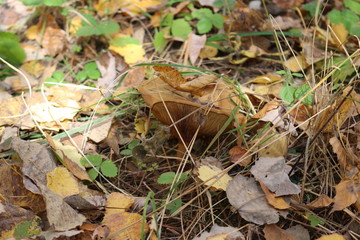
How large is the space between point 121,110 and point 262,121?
2.46ft

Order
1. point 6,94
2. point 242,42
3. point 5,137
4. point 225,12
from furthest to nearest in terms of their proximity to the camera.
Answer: point 225,12 → point 242,42 → point 6,94 → point 5,137

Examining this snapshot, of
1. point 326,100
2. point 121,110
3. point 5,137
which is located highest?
point 326,100

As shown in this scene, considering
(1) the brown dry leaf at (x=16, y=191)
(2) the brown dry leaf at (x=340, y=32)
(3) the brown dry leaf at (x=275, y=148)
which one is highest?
(2) the brown dry leaf at (x=340, y=32)

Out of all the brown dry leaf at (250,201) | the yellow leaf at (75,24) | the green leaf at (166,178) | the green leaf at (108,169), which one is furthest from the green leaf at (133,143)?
the yellow leaf at (75,24)

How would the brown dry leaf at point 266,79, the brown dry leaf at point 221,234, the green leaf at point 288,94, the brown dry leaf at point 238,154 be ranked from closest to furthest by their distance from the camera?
the brown dry leaf at point 221,234 < the brown dry leaf at point 238,154 < the green leaf at point 288,94 < the brown dry leaf at point 266,79

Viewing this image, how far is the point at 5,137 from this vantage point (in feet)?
6.14

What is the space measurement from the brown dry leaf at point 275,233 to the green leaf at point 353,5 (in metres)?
1.63

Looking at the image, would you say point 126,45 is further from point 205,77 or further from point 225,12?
point 205,77

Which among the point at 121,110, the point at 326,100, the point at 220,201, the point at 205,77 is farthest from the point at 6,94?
the point at 326,100

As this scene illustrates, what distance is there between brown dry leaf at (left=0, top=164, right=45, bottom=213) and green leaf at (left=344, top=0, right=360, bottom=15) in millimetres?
2143

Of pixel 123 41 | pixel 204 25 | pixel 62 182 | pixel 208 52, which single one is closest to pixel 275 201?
pixel 62 182

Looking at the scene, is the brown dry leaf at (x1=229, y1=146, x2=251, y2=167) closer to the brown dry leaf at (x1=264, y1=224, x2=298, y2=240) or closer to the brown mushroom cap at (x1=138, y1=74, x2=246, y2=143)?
the brown mushroom cap at (x1=138, y1=74, x2=246, y2=143)

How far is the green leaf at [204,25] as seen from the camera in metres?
2.38

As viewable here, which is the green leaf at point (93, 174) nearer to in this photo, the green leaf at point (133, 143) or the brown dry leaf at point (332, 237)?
the green leaf at point (133, 143)
